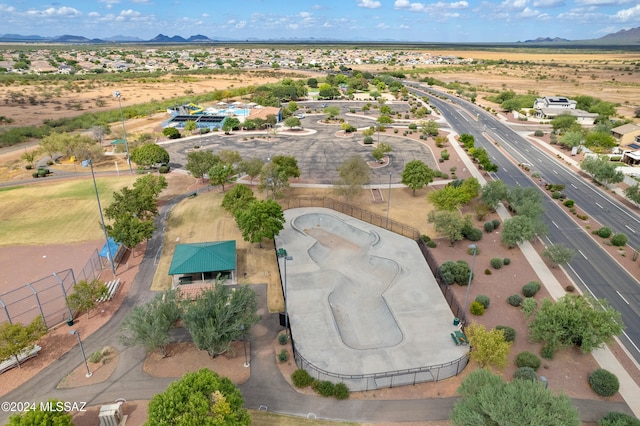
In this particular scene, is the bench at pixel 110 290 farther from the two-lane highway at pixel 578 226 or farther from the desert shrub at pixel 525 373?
the two-lane highway at pixel 578 226

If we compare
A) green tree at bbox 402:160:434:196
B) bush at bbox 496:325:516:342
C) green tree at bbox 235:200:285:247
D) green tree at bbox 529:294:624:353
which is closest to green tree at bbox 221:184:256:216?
green tree at bbox 235:200:285:247

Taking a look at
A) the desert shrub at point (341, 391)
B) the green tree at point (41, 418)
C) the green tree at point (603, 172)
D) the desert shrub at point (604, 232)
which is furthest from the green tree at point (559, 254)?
the green tree at point (41, 418)

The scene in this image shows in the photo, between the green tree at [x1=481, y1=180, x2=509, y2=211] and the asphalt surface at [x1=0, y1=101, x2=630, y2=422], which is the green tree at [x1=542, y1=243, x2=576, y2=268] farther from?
the asphalt surface at [x1=0, y1=101, x2=630, y2=422]

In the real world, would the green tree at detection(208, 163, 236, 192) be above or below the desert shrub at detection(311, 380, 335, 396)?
above

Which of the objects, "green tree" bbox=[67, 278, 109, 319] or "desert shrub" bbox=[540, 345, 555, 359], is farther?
"green tree" bbox=[67, 278, 109, 319]

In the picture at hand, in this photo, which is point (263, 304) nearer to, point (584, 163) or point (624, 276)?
point (624, 276)

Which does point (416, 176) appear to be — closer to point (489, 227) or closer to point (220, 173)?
point (489, 227)

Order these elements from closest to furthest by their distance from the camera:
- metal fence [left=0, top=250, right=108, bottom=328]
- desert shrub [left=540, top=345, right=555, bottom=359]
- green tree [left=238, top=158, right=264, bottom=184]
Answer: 1. desert shrub [left=540, top=345, right=555, bottom=359]
2. metal fence [left=0, top=250, right=108, bottom=328]
3. green tree [left=238, top=158, right=264, bottom=184]
